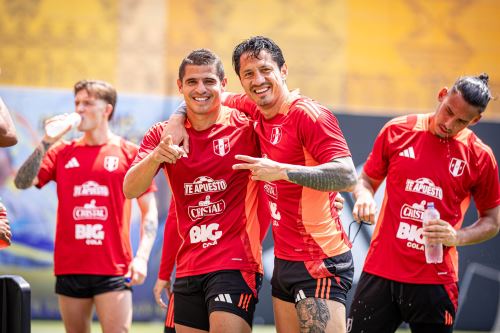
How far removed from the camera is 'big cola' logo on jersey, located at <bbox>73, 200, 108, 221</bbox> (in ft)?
22.5

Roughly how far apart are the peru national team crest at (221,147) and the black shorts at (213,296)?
0.77m

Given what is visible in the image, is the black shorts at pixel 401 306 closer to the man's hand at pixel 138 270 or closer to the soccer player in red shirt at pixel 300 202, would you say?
the soccer player in red shirt at pixel 300 202

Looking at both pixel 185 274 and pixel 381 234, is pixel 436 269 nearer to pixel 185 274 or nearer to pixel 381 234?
pixel 381 234

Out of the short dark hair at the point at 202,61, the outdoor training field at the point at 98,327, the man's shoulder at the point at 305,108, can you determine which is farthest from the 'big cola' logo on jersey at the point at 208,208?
the outdoor training field at the point at 98,327

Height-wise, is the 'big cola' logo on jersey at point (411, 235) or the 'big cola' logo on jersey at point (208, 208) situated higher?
the 'big cola' logo on jersey at point (208, 208)

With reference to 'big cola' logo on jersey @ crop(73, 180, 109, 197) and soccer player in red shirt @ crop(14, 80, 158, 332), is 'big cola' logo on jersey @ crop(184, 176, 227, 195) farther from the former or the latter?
'big cola' logo on jersey @ crop(73, 180, 109, 197)

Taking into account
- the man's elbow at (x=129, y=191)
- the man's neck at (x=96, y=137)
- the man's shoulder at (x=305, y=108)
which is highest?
the man's shoulder at (x=305, y=108)

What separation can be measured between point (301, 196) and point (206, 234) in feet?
2.24

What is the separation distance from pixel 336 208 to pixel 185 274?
41.7 inches

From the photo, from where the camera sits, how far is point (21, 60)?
1151 cm

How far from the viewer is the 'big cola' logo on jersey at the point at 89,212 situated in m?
6.85

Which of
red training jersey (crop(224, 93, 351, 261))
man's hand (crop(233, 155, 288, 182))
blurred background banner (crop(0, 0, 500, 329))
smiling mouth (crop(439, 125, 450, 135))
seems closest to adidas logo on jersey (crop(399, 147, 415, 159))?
smiling mouth (crop(439, 125, 450, 135))

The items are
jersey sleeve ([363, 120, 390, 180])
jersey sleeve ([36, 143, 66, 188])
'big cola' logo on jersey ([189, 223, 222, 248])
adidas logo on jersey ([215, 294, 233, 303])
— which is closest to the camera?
adidas logo on jersey ([215, 294, 233, 303])

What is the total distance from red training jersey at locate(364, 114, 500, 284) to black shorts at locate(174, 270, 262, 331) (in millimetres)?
1142
